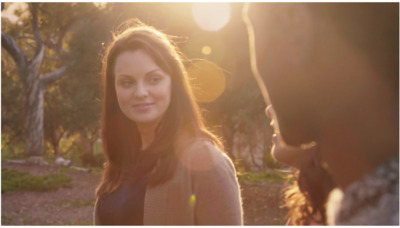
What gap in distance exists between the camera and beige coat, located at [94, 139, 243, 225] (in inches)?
99.3

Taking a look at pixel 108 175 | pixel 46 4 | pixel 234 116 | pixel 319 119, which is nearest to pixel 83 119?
pixel 46 4

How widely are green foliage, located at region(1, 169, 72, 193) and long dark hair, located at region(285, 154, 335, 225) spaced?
52.6 ft

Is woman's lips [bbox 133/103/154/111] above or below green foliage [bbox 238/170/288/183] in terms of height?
above

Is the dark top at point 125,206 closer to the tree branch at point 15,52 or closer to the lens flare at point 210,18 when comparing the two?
the lens flare at point 210,18

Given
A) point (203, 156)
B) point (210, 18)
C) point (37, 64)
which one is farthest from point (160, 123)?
point (37, 64)

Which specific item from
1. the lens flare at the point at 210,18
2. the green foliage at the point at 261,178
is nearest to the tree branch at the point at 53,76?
the green foliage at the point at 261,178

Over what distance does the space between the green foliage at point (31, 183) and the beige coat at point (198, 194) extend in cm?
1511

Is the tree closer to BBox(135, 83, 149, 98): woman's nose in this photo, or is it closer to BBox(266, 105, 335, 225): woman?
BBox(135, 83, 149, 98): woman's nose

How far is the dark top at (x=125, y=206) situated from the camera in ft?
8.84

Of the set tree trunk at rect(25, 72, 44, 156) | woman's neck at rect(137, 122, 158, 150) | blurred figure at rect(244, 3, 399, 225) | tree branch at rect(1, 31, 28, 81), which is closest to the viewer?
blurred figure at rect(244, 3, 399, 225)

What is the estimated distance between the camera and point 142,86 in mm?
2785

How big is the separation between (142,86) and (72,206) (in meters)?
12.4

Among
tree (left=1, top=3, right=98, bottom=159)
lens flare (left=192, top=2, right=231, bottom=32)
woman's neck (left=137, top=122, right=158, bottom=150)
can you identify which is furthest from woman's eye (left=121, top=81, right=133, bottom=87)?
tree (left=1, top=3, right=98, bottom=159)

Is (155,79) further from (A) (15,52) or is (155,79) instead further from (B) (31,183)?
(A) (15,52)
